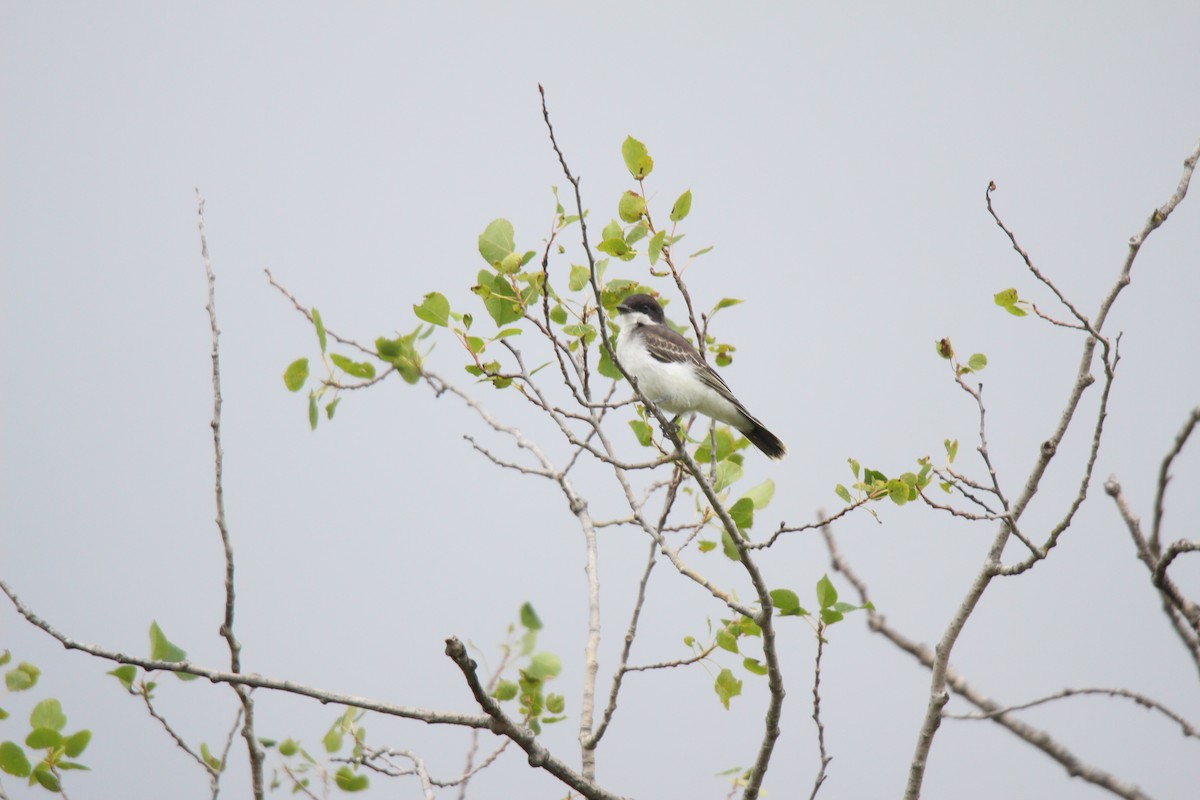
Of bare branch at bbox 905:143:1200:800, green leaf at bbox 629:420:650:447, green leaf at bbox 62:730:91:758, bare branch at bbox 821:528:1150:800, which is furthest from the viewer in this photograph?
green leaf at bbox 629:420:650:447

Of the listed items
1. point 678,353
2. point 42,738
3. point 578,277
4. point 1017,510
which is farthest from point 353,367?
point 678,353

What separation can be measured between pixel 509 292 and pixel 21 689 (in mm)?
2361

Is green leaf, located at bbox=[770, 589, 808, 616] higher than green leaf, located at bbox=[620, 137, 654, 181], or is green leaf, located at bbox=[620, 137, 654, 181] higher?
green leaf, located at bbox=[620, 137, 654, 181]

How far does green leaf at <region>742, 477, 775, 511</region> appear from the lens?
4.25 meters

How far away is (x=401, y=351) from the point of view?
4.09 m

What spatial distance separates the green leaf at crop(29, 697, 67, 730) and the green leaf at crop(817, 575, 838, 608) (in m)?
2.65

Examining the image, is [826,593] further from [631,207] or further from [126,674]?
[126,674]

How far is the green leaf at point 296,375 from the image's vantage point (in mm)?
4016

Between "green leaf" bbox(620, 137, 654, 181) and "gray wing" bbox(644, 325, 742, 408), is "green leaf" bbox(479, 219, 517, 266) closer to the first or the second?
"green leaf" bbox(620, 137, 654, 181)

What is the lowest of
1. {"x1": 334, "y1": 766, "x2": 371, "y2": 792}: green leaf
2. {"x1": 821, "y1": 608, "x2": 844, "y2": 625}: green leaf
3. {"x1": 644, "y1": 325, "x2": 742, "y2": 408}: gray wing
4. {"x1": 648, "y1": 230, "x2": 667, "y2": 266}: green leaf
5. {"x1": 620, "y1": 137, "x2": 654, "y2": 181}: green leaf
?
{"x1": 334, "y1": 766, "x2": 371, "y2": 792}: green leaf

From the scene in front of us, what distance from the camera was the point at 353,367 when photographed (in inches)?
161

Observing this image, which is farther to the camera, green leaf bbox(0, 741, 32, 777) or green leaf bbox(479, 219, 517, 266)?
green leaf bbox(479, 219, 517, 266)

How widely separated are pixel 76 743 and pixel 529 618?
63.1 inches

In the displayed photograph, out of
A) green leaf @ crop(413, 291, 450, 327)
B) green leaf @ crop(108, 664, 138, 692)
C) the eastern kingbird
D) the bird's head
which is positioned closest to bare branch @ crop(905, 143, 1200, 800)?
green leaf @ crop(413, 291, 450, 327)
